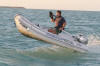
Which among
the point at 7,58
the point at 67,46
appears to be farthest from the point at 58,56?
the point at 7,58

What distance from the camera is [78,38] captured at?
516 inches

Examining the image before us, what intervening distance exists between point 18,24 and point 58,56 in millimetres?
2185

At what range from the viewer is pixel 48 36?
12.1 metres

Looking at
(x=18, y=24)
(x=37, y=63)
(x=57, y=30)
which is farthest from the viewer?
(x=57, y=30)

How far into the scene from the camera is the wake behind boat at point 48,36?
38.5 feet

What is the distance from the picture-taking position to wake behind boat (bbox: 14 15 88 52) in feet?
38.5

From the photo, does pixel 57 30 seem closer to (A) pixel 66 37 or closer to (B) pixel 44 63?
(A) pixel 66 37

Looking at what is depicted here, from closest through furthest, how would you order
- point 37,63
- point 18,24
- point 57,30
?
point 37,63
point 18,24
point 57,30

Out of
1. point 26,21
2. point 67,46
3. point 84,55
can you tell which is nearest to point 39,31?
point 26,21

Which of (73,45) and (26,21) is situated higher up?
(26,21)

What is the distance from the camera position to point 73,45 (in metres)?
12.6

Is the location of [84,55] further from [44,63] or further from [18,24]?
[18,24]

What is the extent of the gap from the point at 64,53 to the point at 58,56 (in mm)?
664

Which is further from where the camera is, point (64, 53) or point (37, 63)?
point (64, 53)
